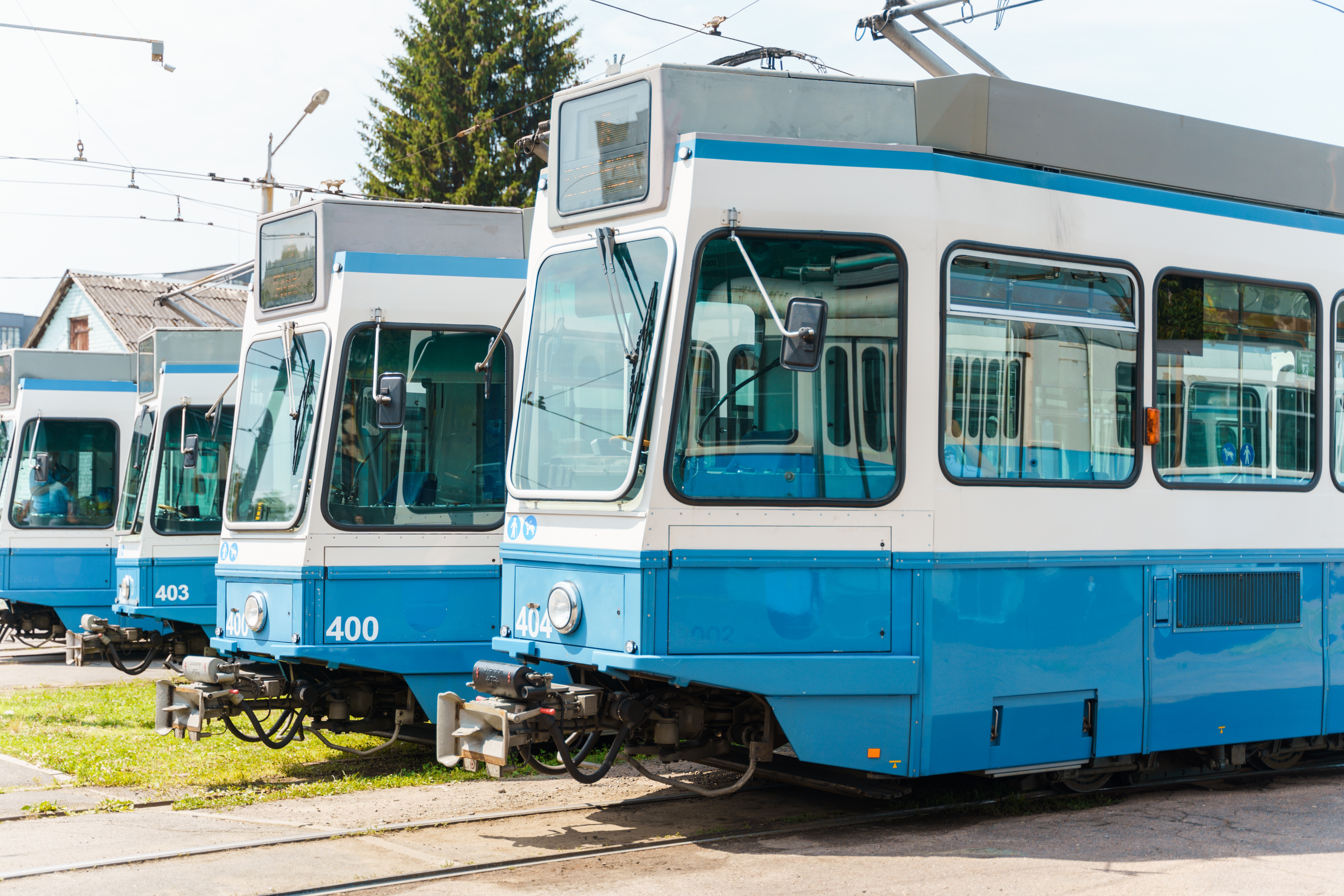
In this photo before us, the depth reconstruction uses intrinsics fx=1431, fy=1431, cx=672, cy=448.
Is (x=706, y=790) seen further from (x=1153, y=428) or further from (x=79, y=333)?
(x=79, y=333)

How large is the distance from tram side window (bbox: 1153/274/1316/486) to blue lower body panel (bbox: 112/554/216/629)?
29.3ft

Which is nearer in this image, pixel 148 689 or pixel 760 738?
pixel 760 738

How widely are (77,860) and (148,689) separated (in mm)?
7574

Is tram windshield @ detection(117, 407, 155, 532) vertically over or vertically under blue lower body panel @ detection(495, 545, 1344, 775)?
over

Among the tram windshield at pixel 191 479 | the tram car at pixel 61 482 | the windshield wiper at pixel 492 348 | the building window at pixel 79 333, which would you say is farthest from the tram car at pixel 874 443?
the building window at pixel 79 333

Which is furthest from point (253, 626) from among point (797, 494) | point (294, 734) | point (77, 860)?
point (797, 494)

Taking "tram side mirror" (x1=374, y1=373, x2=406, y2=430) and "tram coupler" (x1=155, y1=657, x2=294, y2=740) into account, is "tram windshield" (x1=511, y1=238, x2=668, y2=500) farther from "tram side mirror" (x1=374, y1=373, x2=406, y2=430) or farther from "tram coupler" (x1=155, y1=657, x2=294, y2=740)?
"tram coupler" (x1=155, y1=657, x2=294, y2=740)

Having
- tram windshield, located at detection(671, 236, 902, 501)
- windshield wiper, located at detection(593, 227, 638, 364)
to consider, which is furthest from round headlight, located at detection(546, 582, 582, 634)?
windshield wiper, located at detection(593, 227, 638, 364)

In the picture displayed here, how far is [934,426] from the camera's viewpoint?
6625mm

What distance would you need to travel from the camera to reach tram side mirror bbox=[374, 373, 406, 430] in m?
7.93

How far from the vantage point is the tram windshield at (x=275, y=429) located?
8.80 m

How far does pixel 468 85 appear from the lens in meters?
31.5

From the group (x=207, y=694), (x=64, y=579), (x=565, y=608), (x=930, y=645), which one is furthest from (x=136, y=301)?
(x=930, y=645)

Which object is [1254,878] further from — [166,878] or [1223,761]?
[166,878]
